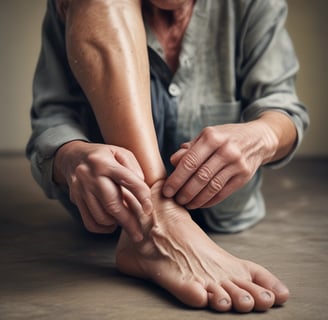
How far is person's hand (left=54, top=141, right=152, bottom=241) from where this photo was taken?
1.01m

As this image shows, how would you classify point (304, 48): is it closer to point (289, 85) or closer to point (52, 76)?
point (289, 85)

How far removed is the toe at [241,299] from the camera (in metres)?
0.99

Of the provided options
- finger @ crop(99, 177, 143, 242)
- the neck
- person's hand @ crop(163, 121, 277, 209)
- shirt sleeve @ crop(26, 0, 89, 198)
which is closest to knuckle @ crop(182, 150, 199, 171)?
person's hand @ crop(163, 121, 277, 209)

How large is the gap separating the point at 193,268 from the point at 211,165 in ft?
0.49

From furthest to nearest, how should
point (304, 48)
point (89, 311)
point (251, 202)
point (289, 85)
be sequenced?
point (304, 48) → point (251, 202) → point (289, 85) → point (89, 311)

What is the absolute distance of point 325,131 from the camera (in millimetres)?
2594

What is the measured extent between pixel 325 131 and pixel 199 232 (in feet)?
5.18

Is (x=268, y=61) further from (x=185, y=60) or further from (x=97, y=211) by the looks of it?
(x=97, y=211)

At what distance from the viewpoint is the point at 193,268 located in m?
1.05

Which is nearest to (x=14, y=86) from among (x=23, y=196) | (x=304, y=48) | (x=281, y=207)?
(x=23, y=196)

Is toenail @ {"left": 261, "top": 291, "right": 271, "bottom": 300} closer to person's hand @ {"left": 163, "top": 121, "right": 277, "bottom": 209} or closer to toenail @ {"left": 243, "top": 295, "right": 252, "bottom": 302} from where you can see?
toenail @ {"left": 243, "top": 295, "right": 252, "bottom": 302}

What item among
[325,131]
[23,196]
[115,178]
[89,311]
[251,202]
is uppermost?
[115,178]

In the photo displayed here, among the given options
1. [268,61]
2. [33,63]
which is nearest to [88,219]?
[268,61]

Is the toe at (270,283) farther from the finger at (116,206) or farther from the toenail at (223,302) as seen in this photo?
the finger at (116,206)
